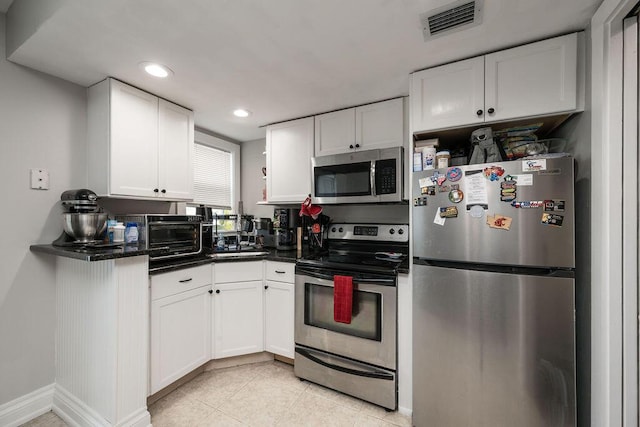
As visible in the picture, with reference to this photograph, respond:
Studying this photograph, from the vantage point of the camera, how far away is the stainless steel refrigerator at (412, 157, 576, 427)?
51.8 inches

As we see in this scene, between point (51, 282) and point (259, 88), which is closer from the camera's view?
point (51, 282)

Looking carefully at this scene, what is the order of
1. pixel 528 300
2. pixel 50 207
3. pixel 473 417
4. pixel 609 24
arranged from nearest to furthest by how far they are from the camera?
pixel 609 24 < pixel 528 300 < pixel 473 417 < pixel 50 207

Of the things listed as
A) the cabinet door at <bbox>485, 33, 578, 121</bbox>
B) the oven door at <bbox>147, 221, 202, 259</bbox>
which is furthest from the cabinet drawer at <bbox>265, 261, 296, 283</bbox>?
the cabinet door at <bbox>485, 33, 578, 121</bbox>

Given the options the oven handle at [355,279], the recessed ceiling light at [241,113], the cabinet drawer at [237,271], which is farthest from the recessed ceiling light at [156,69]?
the oven handle at [355,279]

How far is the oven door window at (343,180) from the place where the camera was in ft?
7.30

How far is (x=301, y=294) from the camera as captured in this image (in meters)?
2.13

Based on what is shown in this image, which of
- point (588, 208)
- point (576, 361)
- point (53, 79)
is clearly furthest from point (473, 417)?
point (53, 79)

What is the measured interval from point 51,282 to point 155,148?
117cm

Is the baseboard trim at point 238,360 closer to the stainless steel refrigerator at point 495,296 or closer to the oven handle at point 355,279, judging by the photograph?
the oven handle at point 355,279

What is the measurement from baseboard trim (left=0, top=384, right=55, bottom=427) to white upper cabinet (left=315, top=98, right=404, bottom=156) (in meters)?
2.64

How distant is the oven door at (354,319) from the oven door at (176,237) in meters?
0.90

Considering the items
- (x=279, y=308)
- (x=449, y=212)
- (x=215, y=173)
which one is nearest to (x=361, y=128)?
(x=449, y=212)

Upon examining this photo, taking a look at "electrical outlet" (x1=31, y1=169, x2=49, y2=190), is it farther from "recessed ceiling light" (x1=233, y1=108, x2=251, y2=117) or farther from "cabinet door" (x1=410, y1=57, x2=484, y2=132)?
"cabinet door" (x1=410, y1=57, x2=484, y2=132)

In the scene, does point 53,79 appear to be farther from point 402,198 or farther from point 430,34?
point 402,198
